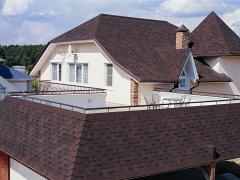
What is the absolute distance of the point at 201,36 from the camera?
27422 millimetres

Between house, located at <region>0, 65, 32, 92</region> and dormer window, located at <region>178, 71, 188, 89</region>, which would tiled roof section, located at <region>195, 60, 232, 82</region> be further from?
house, located at <region>0, 65, 32, 92</region>

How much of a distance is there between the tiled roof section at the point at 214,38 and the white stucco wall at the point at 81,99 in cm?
965

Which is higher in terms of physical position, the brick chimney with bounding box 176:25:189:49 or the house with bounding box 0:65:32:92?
the brick chimney with bounding box 176:25:189:49

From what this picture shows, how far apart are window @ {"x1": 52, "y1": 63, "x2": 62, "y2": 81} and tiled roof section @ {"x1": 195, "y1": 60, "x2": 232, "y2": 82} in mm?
9621

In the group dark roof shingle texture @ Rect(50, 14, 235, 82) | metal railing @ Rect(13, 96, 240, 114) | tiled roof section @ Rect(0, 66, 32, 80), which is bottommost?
metal railing @ Rect(13, 96, 240, 114)

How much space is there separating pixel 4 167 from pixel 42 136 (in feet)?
10.7

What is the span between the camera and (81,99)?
18.4 meters

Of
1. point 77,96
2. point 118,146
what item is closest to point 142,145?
point 118,146

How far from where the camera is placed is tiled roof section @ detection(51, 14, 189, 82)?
21.4m

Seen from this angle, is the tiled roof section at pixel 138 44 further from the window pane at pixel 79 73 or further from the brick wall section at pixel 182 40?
the window pane at pixel 79 73

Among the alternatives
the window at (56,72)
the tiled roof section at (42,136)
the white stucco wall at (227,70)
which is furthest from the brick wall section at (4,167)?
the white stucco wall at (227,70)

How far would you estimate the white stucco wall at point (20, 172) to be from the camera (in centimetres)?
1177

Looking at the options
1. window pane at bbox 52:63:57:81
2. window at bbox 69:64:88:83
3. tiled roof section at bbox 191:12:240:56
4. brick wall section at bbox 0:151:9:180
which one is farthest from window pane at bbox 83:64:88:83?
brick wall section at bbox 0:151:9:180

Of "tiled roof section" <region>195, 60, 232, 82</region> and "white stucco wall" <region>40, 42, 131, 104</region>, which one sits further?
"tiled roof section" <region>195, 60, 232, 82</region>
